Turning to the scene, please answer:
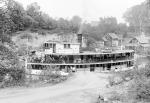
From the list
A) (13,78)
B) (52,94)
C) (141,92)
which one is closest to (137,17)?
(13,78)

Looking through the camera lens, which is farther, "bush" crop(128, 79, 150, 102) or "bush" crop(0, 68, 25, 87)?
"bush" crop(0, 68, 25, 87)

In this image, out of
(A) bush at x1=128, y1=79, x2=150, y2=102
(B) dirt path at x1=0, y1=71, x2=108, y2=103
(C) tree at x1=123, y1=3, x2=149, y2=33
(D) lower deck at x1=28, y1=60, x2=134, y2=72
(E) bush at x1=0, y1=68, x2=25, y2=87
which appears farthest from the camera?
(C) tree at x1=123, y1=3, x2=149, y2=33

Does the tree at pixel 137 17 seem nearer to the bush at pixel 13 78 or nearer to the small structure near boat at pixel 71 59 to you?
the small structure near boat at pixel 71 59

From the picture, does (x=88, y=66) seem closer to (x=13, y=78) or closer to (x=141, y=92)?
(x=13, y=78)

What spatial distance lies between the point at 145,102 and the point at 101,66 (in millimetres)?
23442

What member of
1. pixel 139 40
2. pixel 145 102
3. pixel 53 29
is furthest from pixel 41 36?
pixel 145 102

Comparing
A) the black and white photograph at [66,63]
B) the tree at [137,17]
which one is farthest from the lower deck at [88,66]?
the tree at [137,17]

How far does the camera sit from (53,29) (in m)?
59.8

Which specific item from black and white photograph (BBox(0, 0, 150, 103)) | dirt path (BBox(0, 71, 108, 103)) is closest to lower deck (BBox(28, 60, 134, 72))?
black and white photograph (BBox(0, 0, 150, 103))

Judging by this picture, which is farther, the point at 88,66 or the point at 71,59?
the point at 71,59

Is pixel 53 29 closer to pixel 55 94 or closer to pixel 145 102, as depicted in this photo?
pixel 55 94

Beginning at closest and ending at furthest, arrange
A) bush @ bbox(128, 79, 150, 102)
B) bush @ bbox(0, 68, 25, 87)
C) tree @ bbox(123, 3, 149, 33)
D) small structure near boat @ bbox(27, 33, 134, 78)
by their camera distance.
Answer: bush @ bbox(128, 79, 150, 102)
bush @ bbox(0, 68, 25, 87)
small structure near boat @ bbox(27, 33, 134, 78)
tree @ bbox(123, 3, 149, 33)

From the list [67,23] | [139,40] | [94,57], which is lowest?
[94,57]

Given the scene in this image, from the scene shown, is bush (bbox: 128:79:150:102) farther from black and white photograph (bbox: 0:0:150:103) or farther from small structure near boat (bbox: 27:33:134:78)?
small structure near boat (bbox: 27:33:134:78)
